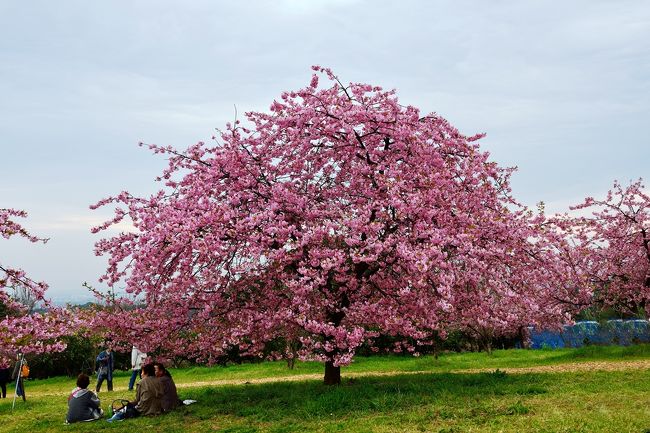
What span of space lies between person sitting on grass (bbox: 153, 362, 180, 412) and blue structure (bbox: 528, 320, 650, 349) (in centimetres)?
2135

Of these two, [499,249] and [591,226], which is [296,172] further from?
[591,226]

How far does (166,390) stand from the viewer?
14820 mm

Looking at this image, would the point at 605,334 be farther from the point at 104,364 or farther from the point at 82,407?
the point at 82,407

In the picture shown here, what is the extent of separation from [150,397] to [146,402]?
17cm

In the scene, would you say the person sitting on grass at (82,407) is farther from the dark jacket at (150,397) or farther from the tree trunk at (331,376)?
the tree trunk at (331,376)

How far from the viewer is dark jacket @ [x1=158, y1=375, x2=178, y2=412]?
1475 centimetres

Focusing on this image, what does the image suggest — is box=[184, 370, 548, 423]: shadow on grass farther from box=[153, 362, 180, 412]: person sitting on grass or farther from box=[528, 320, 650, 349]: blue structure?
box=[528, 320, 650, 349]: blue structure

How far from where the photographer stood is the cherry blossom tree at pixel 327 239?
13641mm

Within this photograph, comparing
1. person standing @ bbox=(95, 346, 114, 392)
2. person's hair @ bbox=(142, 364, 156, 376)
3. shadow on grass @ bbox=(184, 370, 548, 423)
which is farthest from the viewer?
person standing @ bbox=(95, 346, 114, 392)

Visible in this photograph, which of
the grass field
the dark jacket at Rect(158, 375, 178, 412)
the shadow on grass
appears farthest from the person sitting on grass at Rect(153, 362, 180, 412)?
the shadow on grass

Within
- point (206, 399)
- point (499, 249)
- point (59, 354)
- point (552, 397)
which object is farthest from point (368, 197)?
point (59, 354)

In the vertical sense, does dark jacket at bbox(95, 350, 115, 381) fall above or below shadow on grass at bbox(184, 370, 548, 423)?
above

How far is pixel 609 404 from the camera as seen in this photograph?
12062 millimetres

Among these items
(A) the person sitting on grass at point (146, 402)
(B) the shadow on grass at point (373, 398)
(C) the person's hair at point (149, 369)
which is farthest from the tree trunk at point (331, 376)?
(C) the person's hair at point (149, 369)
